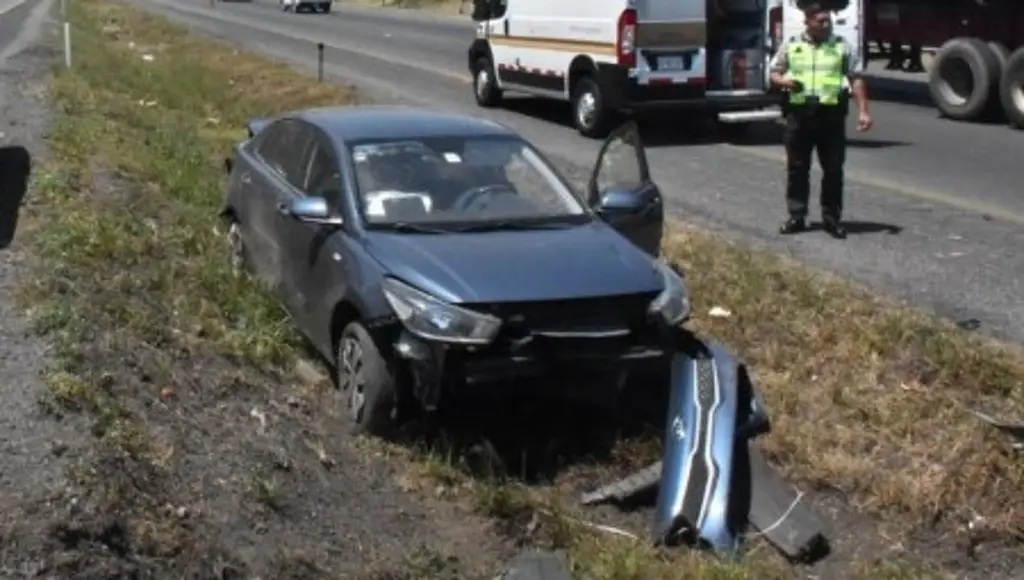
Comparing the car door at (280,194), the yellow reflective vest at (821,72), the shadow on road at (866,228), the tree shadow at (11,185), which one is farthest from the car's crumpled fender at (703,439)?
the shadow on road at (866,228)

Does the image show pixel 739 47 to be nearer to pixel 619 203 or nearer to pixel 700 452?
pixel 619 203

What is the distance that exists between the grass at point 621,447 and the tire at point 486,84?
404 inches

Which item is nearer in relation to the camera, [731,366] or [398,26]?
[731,366]

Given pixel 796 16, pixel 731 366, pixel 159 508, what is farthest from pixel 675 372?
pixel 796 16

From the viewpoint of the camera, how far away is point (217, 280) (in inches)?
388

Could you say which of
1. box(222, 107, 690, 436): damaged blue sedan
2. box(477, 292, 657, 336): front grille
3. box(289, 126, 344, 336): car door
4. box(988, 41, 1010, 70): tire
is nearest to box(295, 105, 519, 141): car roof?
box(222, 107, 690, 436): damaged blue sedan

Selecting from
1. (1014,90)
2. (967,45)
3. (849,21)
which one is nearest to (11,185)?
(1014,90)

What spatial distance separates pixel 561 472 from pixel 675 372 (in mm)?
673

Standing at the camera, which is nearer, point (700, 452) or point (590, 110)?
point (700, 452)

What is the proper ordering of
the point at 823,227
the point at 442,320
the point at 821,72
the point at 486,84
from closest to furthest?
1. the point at 442,320
2. the point at 821,72
3. the point at 823,227
4. the point at 486,84

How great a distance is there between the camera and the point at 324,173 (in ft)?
29.6

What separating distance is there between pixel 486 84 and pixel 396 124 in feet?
46.0

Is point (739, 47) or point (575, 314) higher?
point (739, 47)

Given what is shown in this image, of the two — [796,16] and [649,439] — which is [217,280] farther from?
[796,16]
